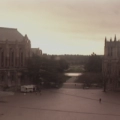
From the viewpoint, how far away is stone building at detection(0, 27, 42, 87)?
6181 centimetres

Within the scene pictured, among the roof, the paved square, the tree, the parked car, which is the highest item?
the roof

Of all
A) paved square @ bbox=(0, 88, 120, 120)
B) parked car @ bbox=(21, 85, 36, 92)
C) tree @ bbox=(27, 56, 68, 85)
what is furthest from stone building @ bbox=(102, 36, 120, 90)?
parked car @ bbox=(21, 85, 36, 92)

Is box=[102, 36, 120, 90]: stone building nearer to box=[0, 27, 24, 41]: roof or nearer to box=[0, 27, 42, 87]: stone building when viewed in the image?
box=[0, 27, 42, 87]: stone building

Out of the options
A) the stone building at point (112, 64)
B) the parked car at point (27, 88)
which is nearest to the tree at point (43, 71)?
the parked car at point (27, 88)

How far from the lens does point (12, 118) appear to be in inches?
1213

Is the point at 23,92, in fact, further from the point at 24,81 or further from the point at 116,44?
the point at 116,44

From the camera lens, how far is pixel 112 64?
6325cm

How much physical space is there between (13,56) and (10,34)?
588cm

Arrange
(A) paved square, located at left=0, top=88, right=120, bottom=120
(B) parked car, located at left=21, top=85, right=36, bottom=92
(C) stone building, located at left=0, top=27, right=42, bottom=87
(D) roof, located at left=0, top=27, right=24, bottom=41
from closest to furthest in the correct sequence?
1. (A) paved square, located at left=0, top=88, right=120, bottom=120
2. (B) parked car, located at left=21, top=85, right=36, bottom=92
3. (C) stone building, located at left=0, top=27, right=42, bottom=87
4. (D) roof, located at left=0, top=27, right=24, bottom=41

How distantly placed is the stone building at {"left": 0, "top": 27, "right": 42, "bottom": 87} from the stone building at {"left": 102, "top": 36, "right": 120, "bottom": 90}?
1745 centimetres

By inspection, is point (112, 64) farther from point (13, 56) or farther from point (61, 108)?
point (61, 108)

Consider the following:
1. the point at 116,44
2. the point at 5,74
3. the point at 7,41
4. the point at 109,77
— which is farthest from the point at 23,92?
the point at 116,44

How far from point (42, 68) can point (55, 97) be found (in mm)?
15079

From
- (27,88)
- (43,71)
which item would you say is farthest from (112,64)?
(27,88)
